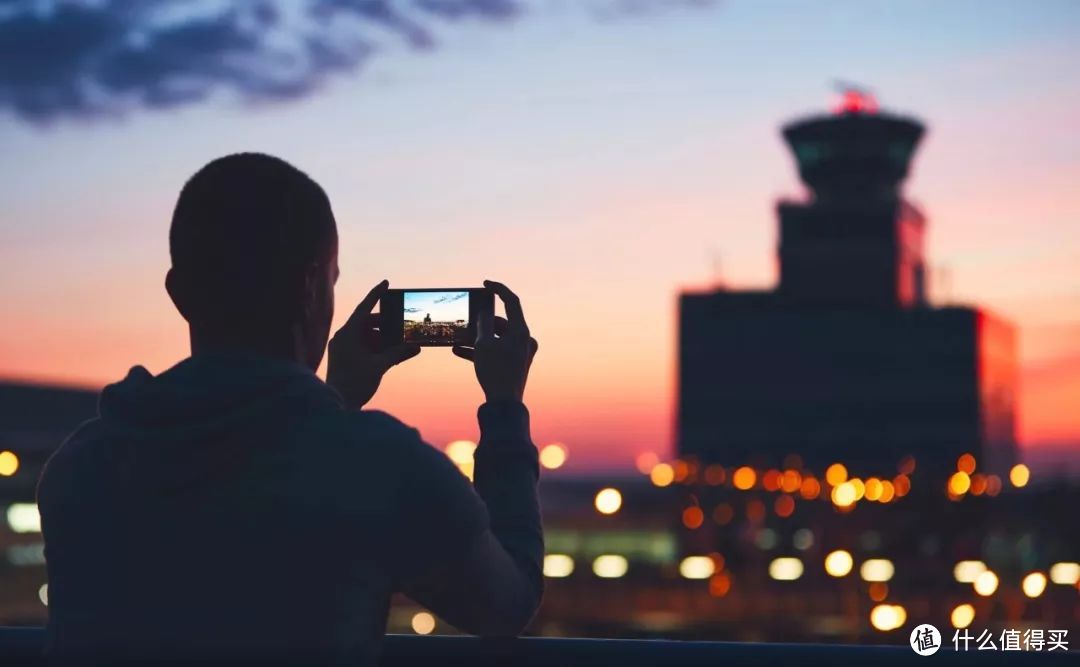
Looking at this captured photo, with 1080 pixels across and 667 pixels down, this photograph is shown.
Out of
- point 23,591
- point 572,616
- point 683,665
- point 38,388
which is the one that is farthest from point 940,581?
point 683,665

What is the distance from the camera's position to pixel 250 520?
2.65 metres

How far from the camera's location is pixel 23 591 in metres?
81.5

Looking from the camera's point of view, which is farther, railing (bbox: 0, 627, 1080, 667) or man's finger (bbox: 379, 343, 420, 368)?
man's finger (bbox: 379, 343, 420, 368)

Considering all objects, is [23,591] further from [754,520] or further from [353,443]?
[754,520]

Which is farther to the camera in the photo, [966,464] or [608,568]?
[966,464]

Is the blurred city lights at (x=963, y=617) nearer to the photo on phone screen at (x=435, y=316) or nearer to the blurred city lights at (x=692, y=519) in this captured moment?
the photo on phone screen at (x=435, y=316)

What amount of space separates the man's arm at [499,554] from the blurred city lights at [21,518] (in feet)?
340

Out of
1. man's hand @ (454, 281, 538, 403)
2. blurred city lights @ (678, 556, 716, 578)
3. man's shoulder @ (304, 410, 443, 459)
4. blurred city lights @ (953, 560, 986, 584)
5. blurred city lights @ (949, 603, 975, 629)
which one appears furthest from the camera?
blurred city lights @ (678, 556, 716, 578)

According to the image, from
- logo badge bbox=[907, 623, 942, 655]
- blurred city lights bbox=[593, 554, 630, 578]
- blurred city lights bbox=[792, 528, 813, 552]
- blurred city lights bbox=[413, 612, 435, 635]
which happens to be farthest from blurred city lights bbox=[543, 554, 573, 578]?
logo badge bbox=[907, 623, 942, 655]

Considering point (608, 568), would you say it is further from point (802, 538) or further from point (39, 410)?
point (802, 538)

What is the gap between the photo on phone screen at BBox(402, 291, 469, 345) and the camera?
3500 millimetres

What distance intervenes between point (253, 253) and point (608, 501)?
38.7 meters

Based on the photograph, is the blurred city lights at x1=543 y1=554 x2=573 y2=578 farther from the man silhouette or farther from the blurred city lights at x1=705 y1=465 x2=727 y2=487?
the man silhouette

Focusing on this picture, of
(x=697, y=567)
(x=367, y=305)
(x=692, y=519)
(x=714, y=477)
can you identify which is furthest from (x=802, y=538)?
(x=367, y=305)
